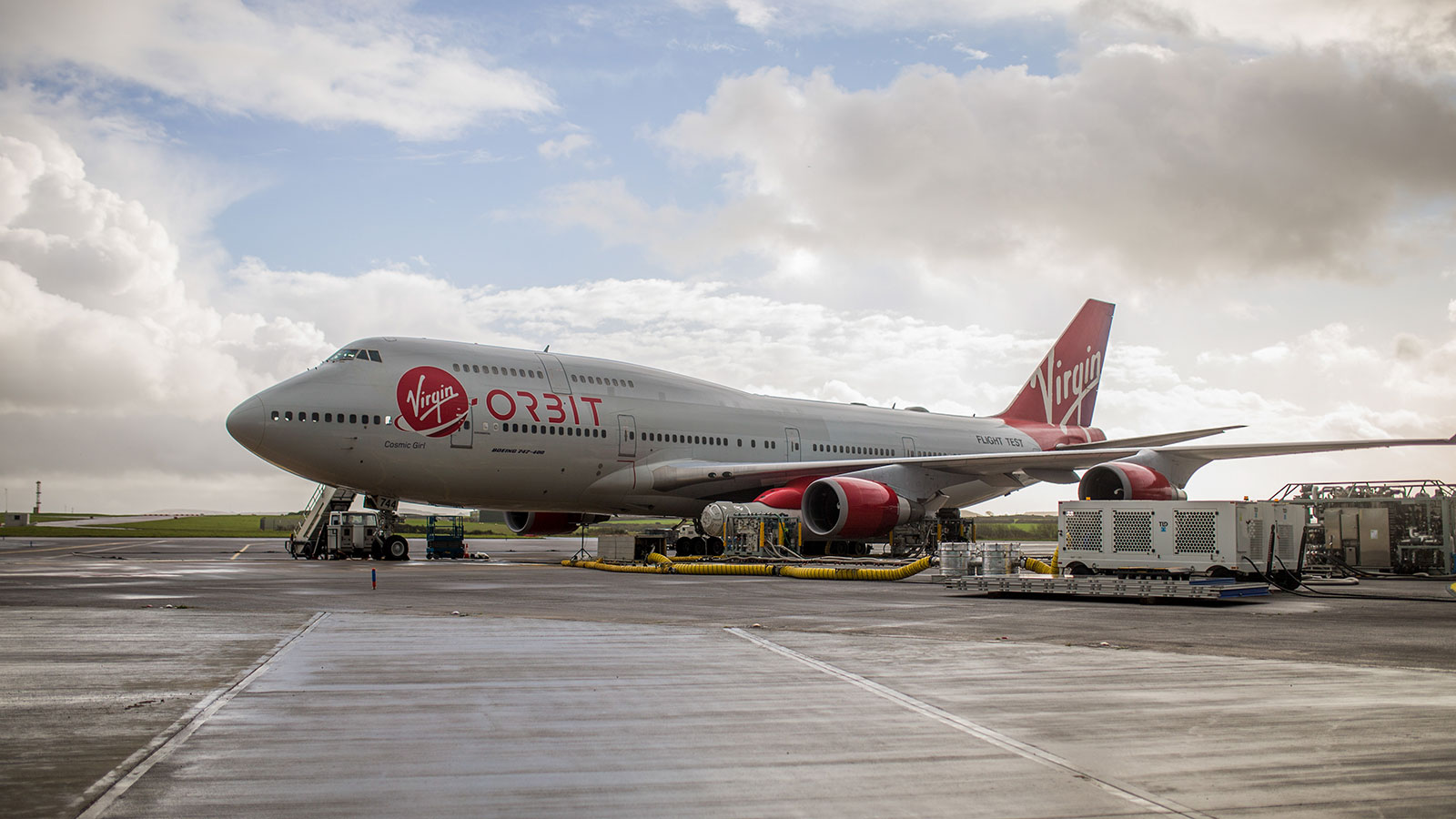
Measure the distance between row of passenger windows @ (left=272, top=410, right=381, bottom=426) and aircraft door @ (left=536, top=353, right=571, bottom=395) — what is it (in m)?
4.03

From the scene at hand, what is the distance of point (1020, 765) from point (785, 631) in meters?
5.58

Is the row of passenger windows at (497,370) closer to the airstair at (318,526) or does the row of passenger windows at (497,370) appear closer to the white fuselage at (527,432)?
the white fuselage at (527,432)

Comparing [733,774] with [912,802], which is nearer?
[912,802]

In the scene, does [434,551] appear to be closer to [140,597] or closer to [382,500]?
[382,500]

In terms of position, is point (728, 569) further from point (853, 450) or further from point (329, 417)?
point (853, 450)

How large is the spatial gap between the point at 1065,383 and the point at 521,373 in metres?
22.6

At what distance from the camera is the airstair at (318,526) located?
29.7m

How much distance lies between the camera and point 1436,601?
48.2 ft

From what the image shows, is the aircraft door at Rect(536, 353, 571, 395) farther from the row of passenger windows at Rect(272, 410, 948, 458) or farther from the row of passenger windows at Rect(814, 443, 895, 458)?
the row of passenger windows at Rect(814, 443, 895, 458)

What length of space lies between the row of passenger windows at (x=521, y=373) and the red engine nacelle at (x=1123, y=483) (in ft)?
35.3

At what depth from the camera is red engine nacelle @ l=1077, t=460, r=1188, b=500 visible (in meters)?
22.1

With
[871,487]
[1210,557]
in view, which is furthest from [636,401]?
[1210,557]

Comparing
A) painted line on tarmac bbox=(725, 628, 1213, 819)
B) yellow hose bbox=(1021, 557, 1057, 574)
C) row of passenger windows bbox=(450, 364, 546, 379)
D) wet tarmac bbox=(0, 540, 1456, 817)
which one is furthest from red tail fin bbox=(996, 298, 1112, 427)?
painted line on tarmac bbox=(725, 628, 1213, 819)

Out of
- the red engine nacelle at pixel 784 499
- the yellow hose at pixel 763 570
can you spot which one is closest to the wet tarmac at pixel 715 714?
the yellow hose at pixel 763 570
